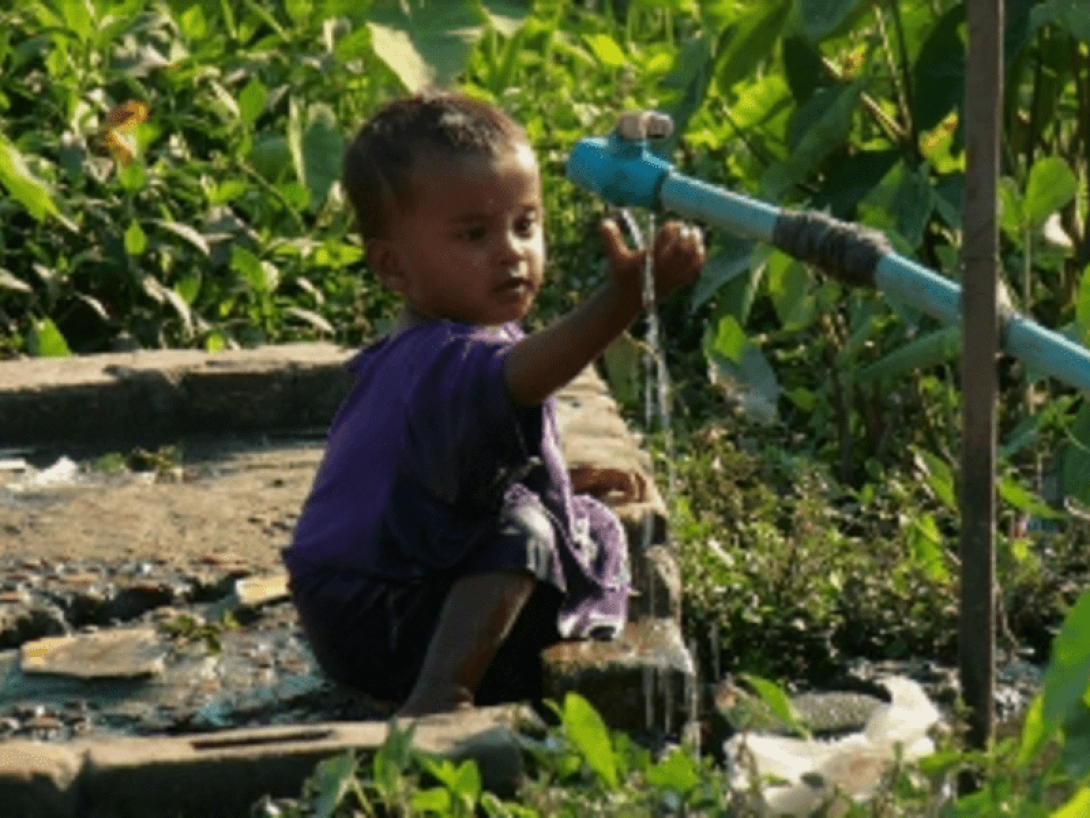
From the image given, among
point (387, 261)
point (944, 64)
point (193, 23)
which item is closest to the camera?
point (387, 261)

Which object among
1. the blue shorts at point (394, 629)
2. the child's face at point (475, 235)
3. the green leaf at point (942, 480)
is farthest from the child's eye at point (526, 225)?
the green leaf at point (942, 480)

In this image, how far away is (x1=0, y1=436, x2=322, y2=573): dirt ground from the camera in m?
4.27

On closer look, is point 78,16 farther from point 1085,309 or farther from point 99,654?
point 1085,309

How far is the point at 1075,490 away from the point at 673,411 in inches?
64.3

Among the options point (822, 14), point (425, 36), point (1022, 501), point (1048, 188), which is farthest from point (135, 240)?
point (1022, 501)

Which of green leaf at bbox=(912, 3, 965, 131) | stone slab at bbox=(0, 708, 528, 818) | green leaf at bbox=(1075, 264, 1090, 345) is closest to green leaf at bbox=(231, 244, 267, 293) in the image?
green leaf at bbox=(912, 3, 965, 131)

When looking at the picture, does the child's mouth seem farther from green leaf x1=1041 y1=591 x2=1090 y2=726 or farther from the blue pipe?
green leaf x1=1041 y1=591 x2=1090 y2=726

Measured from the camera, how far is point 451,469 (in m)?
3.47

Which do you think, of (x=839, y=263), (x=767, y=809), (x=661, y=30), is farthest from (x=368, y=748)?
(x=661, y=30)

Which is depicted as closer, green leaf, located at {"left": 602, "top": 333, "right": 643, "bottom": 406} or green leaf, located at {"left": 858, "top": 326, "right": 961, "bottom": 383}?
green leaf, located at {"left": 858, "top": 326, "right": 961, "bottom": 383}

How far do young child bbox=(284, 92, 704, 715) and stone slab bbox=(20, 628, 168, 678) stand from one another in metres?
0.28

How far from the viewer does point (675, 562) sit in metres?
3.75

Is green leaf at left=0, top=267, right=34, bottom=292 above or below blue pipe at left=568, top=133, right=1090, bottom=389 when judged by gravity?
below

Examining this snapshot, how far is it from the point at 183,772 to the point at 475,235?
95 cm
